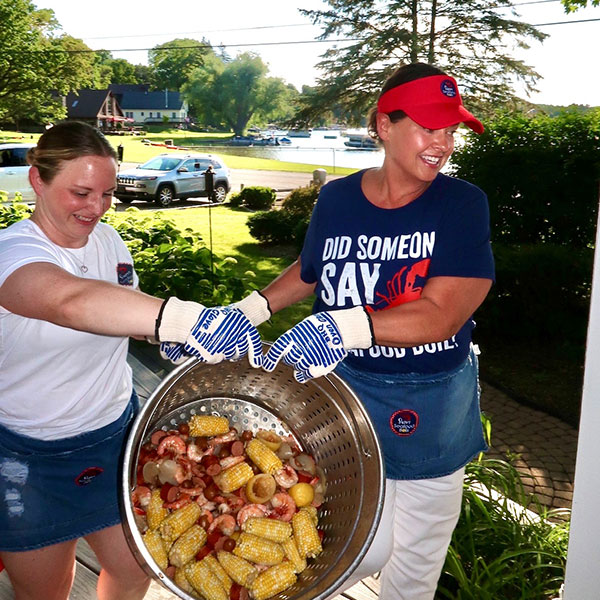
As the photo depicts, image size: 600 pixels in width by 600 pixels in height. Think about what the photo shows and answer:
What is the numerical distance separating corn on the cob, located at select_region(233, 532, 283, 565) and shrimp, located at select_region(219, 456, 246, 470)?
22 centimetres

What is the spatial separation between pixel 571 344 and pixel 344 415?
18.7ft

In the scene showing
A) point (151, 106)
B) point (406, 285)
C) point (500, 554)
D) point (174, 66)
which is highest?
point (174, 66)

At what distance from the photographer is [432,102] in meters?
1.91

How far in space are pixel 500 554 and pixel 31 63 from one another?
32.6 metres

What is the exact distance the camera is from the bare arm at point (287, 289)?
2365 mm

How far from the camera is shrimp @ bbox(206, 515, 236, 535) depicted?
1.77m

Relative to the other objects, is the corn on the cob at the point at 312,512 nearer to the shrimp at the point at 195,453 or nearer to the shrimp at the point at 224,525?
the shrimp at the point at 224,525

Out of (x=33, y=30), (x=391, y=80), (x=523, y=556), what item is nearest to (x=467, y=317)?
(x=391, y=80)

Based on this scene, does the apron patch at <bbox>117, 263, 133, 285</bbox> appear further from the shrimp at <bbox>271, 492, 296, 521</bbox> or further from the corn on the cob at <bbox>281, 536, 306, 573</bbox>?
the corn on the cob at <bbox>281, 536, 306, 573</bbox>

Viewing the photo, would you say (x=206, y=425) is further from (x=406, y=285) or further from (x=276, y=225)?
(x=276, y=225)

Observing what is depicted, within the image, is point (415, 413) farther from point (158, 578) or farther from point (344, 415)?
point (158, 578)

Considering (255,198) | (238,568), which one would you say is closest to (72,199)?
(238,568)

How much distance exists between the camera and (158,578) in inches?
54.2

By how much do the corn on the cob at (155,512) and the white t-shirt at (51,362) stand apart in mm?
A: 432
